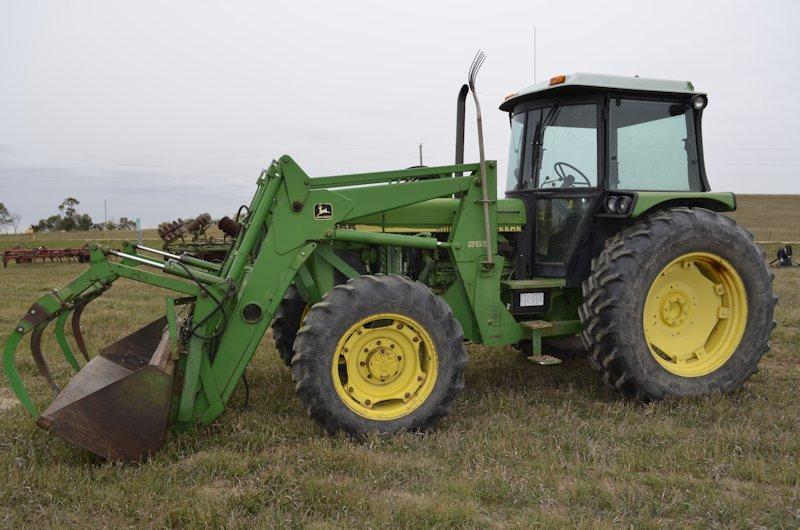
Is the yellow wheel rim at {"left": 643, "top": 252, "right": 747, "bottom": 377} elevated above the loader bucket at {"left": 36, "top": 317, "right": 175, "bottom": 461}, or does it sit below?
above

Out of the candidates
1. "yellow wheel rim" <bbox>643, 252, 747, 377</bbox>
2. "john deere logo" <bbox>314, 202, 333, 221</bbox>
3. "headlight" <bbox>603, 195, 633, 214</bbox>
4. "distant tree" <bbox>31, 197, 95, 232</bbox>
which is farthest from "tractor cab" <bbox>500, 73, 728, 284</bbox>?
"distant tree" <bbox>31, 197, 95, 232</bbox>

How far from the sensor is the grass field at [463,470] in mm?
3258

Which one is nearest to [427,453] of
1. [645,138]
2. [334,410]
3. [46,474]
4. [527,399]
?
[334,410]

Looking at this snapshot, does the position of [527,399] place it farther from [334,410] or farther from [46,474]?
[46,474]

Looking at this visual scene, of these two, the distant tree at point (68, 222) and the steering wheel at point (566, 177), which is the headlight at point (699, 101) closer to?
the steering wheel at point (566, 177)

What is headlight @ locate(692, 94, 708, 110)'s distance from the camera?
5406mm

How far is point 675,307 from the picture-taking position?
525 centimetres

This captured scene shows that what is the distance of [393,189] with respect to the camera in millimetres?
4762

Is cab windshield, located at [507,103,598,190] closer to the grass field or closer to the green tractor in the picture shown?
the green tractor

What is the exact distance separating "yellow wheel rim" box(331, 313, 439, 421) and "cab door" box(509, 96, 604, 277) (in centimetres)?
151

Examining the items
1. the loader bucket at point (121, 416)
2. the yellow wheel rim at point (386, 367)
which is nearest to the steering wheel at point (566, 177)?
the yellow wheel rim at point (386, 367)

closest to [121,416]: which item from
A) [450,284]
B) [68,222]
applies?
[450,284]

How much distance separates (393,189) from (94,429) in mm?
2523

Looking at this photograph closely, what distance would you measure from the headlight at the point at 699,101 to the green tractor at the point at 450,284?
0.02 metres
